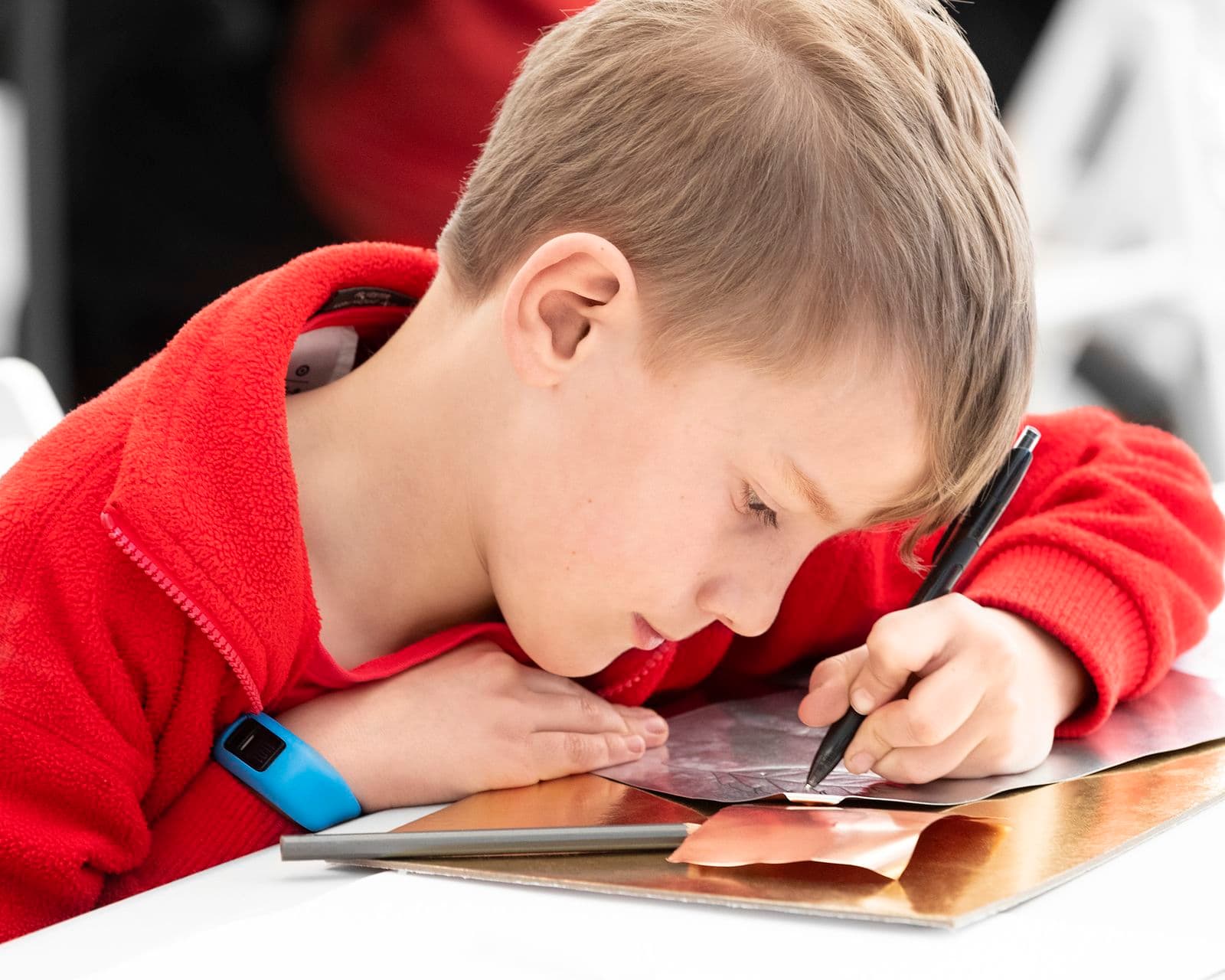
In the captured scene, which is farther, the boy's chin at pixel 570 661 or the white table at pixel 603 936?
the boy's chin at pixel 570 661

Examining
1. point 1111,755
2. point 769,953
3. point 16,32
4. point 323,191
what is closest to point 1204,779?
point 1111,755

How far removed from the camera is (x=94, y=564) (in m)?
0.64

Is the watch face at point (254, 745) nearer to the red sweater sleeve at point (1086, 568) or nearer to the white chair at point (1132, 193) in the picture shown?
the red sweater sleeve at point (1086, 568)

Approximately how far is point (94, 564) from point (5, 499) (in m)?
0.06

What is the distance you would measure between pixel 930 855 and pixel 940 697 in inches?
5.1

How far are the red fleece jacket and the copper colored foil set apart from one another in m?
0.20

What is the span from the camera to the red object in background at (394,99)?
1598 mm

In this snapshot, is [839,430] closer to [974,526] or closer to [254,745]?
[974,526]

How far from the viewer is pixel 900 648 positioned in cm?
65

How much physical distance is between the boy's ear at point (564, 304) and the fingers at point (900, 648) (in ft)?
0.61

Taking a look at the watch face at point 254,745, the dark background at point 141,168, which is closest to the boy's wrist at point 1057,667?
the watch face at point 254,745

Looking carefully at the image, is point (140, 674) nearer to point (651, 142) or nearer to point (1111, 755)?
point (651, 142)

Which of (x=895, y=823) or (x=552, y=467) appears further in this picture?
(x=552, y=467)

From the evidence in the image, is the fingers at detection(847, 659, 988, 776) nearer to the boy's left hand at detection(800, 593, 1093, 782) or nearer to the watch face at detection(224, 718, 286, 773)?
the boy's left hand at detection(800, 593, 1093, 782)
